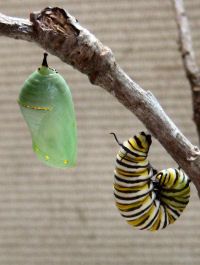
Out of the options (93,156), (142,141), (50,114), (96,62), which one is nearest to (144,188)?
(142,141)

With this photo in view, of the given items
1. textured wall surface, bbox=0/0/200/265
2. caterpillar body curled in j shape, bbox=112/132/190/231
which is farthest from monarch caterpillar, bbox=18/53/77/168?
textured wall surface, bbox=0/0/200/265

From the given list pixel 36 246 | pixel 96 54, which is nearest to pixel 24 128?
pixel 36 246

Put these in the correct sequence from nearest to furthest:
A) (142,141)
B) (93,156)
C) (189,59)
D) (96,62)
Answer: (96,62) → (142,141) → (189,59) → (93,156)

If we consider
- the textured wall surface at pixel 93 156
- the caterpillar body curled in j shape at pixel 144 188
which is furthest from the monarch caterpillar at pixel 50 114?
the textured wall surface at pixel 93 156

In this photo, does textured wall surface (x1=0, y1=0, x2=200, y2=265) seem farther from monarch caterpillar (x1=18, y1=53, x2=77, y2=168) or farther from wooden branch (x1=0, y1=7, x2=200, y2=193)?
wooden branch (x1=0, y1=7, x2=200, y2=193)

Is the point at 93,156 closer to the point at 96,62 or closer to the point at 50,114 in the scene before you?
the point at 50,114

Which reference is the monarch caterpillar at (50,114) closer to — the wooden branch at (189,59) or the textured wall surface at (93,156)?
the wooden branch at (189,59)
